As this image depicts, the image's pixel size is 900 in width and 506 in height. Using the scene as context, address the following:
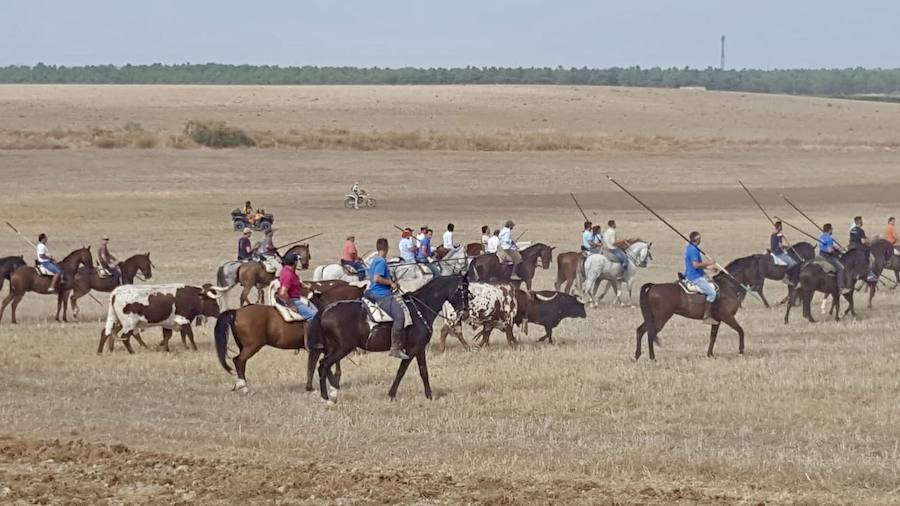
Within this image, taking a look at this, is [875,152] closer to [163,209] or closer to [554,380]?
[163,209]

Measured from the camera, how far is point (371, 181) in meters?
63.1

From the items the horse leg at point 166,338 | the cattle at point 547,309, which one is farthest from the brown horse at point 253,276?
the cattle at point 547,309

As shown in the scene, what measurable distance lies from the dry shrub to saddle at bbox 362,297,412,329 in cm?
5548

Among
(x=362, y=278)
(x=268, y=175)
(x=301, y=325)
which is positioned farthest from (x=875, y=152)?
(x=301, y=325)

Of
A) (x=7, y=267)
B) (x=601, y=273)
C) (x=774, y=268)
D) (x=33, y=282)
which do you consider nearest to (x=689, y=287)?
(x=774, y=268)

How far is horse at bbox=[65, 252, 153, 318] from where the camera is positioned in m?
28.8

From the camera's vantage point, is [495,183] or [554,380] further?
[495,183]

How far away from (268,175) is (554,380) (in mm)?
44707

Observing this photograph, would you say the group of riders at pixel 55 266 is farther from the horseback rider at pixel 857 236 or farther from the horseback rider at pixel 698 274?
the horseback rider at pixel 857 236

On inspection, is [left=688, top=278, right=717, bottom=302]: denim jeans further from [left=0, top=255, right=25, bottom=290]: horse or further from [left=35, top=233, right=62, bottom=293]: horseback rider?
[left=0, top=255, right=25, bottom=290]: horse

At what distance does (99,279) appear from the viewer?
29.0m

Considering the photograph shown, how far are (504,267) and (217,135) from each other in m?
44.4

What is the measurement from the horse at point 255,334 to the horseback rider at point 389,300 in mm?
A: 1334

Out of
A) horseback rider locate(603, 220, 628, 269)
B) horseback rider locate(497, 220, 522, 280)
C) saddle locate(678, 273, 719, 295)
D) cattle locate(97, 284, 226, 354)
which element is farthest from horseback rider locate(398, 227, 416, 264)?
saddle locate(678, 273, 719, 295)
